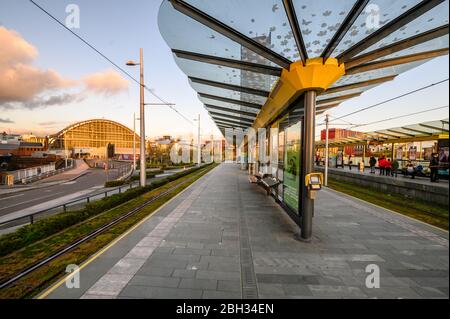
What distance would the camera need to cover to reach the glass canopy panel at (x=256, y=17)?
3.77 metres

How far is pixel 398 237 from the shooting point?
5.02m

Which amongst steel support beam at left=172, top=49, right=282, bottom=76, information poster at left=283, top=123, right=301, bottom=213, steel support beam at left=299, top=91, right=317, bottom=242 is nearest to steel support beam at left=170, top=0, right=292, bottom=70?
steel support beam at left=172, top=49, right=282, bottom=76

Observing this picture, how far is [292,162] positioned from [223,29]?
3965 mm

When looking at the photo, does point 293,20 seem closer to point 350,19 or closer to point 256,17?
point 256,17

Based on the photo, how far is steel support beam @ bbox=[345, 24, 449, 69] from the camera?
3.75m

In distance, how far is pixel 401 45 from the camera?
429 cm

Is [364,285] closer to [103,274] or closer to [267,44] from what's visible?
[103,274]

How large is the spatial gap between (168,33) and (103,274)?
5.72 metres

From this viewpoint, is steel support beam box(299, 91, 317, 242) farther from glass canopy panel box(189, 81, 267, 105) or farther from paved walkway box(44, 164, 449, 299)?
glass canopy panel box(189, 81, 267, 105)

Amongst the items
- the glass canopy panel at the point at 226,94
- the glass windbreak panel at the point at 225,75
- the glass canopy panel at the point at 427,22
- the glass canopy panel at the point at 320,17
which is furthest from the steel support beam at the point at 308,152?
the glass canopy panel at the point at 226,94

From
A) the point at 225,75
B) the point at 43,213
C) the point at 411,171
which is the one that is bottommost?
the point at 43,213

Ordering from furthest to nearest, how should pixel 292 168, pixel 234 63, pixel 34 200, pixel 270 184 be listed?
pixel 34 200 < pixel 270 184 < pixel 292 168 < pixel 234 63

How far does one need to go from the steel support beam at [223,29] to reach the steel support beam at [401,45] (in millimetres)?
1556

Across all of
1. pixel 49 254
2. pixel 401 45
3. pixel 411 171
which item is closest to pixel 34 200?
pixel 49 254
